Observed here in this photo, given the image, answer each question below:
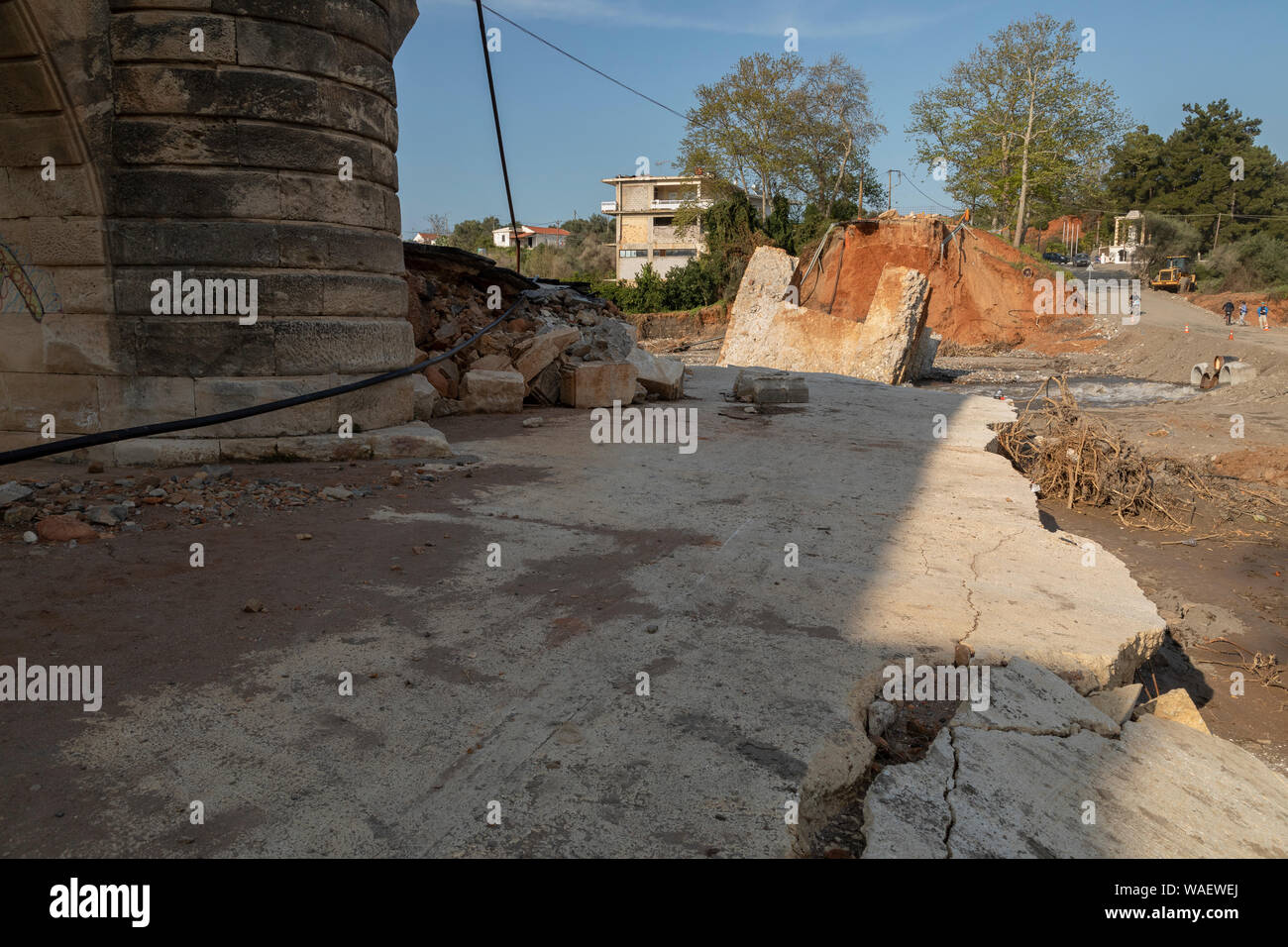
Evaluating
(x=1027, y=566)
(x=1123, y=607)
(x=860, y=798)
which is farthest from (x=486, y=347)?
(x=860, y=798)

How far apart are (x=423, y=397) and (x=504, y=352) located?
1.70 meters

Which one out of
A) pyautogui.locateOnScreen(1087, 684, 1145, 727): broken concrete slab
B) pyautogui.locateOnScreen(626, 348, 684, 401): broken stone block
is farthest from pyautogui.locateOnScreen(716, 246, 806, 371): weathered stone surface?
pyautogui.locateOnScreen(1087, 684, 1145, 727): broken concrete slab

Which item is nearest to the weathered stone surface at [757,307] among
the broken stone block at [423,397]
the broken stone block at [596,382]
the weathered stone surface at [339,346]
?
the broken stone block at [596,382]

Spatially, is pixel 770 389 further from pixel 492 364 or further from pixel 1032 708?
pixel 1032 708

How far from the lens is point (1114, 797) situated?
2.34 meters

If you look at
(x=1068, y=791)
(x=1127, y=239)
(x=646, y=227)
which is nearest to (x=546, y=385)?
(x=1068, y=791)

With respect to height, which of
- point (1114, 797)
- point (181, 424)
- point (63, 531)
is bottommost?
point (1114, 797)

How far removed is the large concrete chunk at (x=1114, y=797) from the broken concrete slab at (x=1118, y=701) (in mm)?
153

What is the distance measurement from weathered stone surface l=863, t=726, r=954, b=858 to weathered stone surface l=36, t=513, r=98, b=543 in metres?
4.02

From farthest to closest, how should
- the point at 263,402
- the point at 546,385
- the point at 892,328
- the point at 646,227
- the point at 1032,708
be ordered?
1. the point at 646,227
2. the point at 892,328
3. the point at 546,385
4. the point at 263,402
5. the point at 1032,708

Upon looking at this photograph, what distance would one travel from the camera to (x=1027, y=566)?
14.2ft

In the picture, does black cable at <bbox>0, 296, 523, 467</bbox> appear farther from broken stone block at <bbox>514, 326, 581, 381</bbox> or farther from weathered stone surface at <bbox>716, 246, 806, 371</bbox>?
weathered stone surface at <bbox>716, 246, 806, 371</bbox>

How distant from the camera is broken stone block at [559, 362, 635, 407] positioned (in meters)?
9.28
